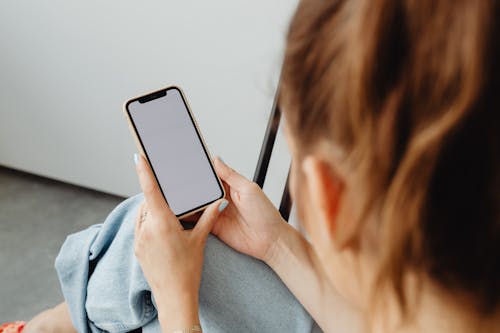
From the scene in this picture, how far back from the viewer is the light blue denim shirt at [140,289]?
2.25 ft

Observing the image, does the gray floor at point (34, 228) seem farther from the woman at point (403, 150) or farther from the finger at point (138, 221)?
the woman at point (403, 150)

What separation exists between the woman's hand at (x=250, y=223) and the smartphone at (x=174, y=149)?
0.10 ft

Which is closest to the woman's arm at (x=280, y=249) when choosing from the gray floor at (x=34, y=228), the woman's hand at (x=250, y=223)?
the woman's hand at (x=250, y=223)

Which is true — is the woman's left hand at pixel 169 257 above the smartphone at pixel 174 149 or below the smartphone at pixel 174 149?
below

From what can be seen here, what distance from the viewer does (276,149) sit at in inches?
42.9

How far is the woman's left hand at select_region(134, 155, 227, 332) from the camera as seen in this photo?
0.62m

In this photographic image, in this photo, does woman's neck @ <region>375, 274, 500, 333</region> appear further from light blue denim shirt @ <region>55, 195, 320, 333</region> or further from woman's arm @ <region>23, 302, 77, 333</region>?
woman's arm @ <region>23, 302, 77, 333</region>

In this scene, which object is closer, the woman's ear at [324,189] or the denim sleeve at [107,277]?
the woman's ear at [324,189]

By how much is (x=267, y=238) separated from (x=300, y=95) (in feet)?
1.05

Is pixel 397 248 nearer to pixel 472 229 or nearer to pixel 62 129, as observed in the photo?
pixel 472 229

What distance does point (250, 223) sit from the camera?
→ 0.70 metres

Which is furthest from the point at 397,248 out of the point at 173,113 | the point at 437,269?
the point at 173,113

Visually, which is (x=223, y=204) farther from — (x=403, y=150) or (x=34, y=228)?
(x=34, y=228)

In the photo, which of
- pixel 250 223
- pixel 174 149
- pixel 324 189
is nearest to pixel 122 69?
pixel 174 149
